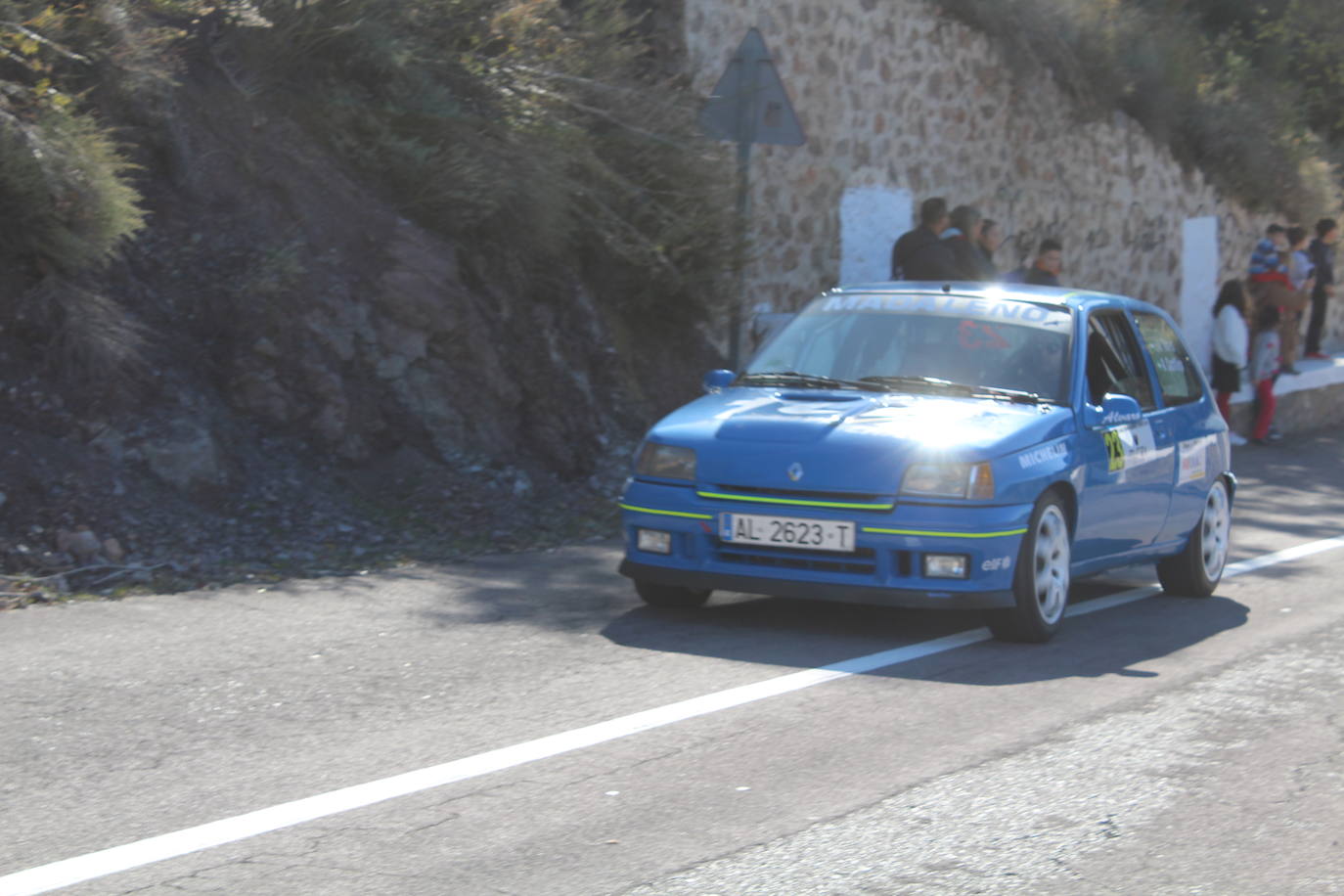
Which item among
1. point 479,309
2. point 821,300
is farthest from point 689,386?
point 821,300

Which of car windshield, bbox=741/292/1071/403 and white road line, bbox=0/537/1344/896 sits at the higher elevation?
car windshield, bbox=741/292/1071/403

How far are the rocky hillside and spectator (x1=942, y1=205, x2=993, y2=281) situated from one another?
9.25 ft

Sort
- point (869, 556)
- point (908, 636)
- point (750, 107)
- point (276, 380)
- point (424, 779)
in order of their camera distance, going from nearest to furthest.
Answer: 1. point (424, 779)
2. point (869, 556)
3. point (908, 636)
4. point (276, 380)
5. point (750, 107)

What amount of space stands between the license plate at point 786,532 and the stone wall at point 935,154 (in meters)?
8.56

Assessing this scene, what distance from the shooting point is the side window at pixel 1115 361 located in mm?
8539

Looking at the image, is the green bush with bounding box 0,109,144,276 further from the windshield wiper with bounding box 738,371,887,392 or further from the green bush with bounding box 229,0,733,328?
the windshield wiper with bounding box 738,371,887,392

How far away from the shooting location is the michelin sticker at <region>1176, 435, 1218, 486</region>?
9070 millimetres

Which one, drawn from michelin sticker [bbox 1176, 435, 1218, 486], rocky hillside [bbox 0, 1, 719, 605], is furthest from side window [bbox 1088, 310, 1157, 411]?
rocky hillside [bbox 0, 1, 719, 605]

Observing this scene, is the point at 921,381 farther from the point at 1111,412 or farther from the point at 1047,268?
the point at 1047,268

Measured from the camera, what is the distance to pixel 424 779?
5176mm

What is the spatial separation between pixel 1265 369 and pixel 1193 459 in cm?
973

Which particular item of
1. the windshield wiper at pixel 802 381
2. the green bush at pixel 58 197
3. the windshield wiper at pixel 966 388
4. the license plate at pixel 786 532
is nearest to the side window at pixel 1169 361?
the windshield wiper at pixel 966 388

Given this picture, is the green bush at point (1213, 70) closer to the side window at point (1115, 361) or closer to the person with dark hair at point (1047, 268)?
the person with dark hair at point (1047, 268)

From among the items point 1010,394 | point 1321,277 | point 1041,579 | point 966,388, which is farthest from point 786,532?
point 1321,277
